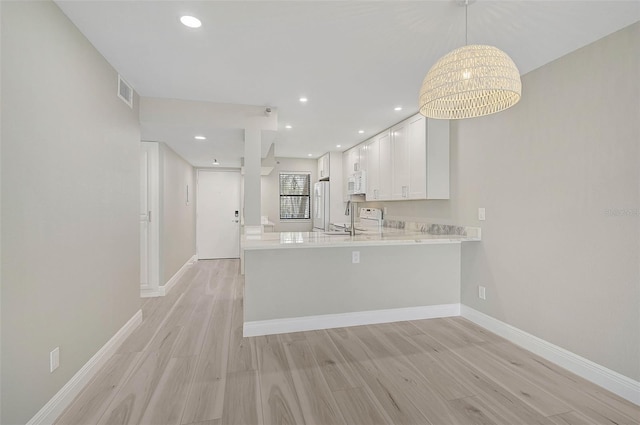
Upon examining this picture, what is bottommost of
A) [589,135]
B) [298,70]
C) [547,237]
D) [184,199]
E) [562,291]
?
[562,291]

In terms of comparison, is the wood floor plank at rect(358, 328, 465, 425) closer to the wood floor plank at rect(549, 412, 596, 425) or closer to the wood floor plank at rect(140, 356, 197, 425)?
the wood floor plank at rect(549, 412, 596, 425)

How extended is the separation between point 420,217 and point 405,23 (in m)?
2.63

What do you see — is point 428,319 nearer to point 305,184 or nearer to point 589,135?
point 589,135

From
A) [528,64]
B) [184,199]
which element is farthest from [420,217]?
[184,199]

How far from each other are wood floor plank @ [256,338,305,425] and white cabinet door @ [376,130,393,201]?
2608 mm

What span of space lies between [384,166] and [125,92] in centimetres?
324

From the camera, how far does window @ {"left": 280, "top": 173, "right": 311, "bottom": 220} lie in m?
7.04

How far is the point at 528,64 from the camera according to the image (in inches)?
96.7

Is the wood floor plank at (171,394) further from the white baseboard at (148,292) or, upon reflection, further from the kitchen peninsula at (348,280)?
the white baseboard at (148,292)

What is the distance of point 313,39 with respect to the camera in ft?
6.81

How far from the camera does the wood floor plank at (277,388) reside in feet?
→ 5.68

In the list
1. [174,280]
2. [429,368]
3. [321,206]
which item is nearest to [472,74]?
[429,368]

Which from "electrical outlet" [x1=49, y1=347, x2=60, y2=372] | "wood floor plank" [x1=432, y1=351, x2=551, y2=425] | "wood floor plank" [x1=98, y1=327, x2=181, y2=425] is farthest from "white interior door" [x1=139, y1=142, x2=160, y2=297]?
"wood floor plank" [x1=432, y1=351, x2=551, y2=425]

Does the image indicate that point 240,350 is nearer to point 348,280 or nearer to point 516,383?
point 348,280
